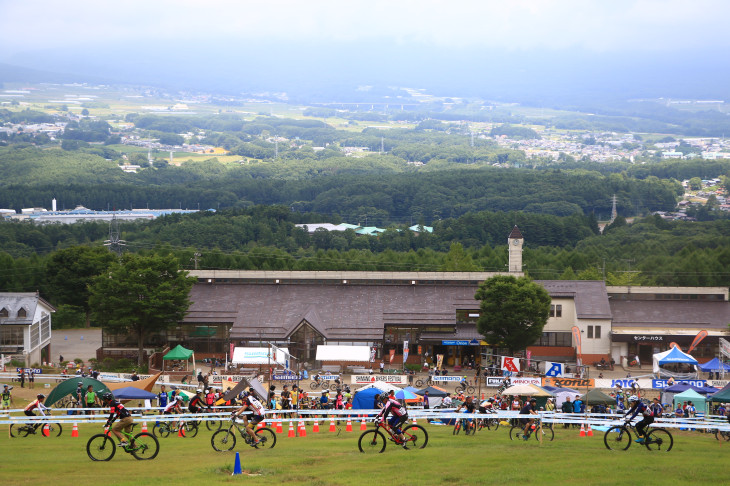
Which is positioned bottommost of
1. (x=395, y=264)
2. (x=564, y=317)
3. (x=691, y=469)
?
(x=691, y=469)

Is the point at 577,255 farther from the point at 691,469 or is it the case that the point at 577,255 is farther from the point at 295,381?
the point at 691,469

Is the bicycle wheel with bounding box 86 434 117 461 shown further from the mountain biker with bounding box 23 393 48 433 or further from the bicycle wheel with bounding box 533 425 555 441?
the bicycle wheel with bounding box 533 425 555 441

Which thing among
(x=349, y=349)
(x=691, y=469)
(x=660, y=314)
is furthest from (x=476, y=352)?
(x=691, y=469)

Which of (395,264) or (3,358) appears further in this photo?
(395,264)

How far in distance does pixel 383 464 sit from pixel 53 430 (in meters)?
11.4

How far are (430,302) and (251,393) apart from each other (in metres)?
32.0

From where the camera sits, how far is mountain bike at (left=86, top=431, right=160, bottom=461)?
19.8m

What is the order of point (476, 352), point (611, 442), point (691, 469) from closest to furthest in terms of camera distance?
point (691, 469) → point (611, 442) → point (476, 352)

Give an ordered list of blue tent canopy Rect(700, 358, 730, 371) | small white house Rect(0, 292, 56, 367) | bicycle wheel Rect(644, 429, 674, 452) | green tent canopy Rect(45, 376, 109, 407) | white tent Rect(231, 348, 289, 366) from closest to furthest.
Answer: bicycle wheel Rect(644, 429, 674, 452)
green tent canopy Rect(45, 376, 109, 407)
blue tent canopy Rect(700, 358, 730, 371)
white tent Rect(231, 348, 289, 366)
small white house Rect(0, 292, 56, 367)

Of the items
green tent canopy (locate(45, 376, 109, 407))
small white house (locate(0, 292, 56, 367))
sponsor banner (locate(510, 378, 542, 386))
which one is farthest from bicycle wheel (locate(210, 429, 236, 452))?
small white house (locate(0, 292, 56, 367))

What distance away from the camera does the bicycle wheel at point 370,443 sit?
67.3 ft

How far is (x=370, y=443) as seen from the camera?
68.6ft

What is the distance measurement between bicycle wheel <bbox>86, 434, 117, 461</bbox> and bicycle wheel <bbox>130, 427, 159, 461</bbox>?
18.4 inches

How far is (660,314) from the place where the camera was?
53.3 meters
